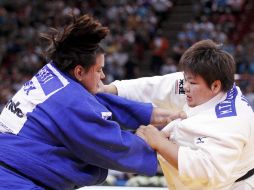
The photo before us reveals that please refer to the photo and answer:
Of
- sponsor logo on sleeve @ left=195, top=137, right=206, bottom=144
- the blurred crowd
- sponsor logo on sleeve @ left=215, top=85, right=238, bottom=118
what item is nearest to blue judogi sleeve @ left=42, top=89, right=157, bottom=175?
sponsor logo on sleeve @ left=195, top=137, right=206, bottom=144

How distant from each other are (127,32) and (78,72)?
10.1 meters

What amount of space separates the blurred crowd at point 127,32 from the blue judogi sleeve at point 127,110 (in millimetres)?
7444

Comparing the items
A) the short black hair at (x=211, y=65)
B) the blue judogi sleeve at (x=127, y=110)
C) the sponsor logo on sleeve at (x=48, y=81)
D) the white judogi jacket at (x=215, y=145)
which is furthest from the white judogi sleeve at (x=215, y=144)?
the sponsor logo on sleeve at (x=48, y=81)

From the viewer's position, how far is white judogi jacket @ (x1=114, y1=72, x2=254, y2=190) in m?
2.21

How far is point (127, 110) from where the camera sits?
107 inches

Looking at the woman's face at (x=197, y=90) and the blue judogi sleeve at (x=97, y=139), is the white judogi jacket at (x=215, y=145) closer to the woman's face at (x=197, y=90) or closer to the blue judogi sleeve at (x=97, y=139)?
the woman's face at (x=197, y=90)

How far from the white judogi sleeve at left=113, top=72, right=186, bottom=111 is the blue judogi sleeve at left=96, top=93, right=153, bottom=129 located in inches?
6.9

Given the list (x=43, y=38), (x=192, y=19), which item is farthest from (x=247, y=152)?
(x=192, y=19)

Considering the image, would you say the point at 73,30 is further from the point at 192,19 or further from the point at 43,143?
the point at 192,19

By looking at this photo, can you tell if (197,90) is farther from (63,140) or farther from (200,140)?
(63,140)

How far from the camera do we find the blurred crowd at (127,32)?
36.6 feet

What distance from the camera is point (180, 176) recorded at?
2.26m

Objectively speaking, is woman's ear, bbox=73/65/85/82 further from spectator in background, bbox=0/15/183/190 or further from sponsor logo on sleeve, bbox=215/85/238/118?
sponsor logo on sleeve, bbox=215/85/238/118

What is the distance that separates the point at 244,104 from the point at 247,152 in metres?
0.23
